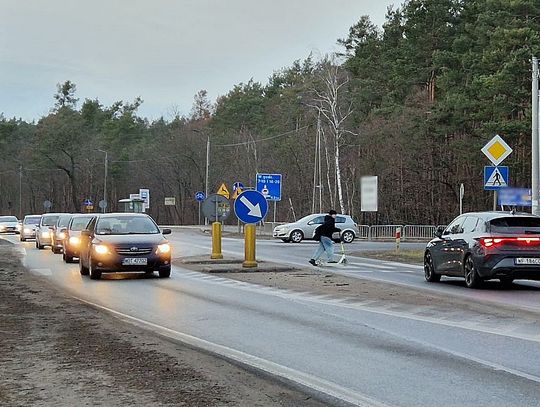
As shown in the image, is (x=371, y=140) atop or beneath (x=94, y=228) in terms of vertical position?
atop

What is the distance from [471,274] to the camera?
58.6 feet

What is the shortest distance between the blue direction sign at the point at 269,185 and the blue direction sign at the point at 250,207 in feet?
36.3

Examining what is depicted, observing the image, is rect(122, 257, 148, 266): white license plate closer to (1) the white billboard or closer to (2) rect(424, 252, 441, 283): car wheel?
(2) rect(424, 252, 441, 283): car wheel

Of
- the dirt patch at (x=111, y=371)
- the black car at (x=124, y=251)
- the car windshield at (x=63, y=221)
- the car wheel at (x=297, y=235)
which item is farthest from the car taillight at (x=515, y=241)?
the car wheel at (x=297, y=235)

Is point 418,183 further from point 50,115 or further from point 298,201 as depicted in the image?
point 50,115

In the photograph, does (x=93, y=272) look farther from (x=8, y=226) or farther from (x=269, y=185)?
(x=8, y=226)

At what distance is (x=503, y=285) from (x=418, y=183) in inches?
1568

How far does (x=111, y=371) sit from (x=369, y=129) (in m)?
52.0

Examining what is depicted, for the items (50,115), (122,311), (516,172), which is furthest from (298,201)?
(122,311)

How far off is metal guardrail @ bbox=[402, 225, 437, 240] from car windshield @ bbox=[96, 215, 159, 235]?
30.8 m

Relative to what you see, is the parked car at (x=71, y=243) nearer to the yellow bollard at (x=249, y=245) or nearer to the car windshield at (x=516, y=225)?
the yellow bollard at (x=249, y=245)

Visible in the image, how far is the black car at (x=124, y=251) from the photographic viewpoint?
19875 mm

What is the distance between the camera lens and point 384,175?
58.2 m

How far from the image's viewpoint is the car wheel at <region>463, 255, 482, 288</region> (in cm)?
1770
